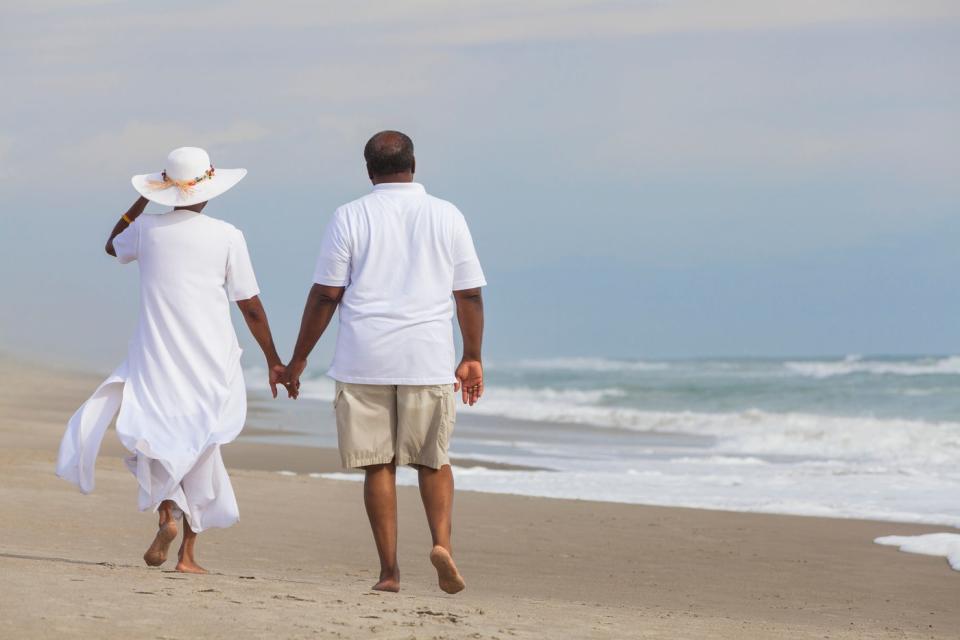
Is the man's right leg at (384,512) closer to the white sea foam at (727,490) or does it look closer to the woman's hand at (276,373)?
the woman's hand at (276,373)

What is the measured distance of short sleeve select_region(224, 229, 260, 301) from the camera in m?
5.46

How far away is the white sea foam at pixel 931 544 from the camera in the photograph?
8.28 metres

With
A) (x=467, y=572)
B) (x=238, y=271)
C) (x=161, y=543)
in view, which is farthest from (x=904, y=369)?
(x=161, y=543)

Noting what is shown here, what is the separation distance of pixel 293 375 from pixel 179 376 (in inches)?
18.6

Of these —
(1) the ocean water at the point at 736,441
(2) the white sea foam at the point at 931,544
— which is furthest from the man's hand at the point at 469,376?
(1) the ocean water at the point at 736,441

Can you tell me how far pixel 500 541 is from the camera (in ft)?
27.3

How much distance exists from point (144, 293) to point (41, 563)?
1.19 metres

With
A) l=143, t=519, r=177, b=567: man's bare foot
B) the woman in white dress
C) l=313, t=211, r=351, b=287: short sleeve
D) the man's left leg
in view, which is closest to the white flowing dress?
the woman in white dress

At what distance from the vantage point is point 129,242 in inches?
217

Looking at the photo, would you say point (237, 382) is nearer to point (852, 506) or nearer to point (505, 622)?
point (505, 622)

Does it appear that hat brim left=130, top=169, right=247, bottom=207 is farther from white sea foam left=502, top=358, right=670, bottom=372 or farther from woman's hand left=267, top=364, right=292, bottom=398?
white sea foam left=502, top=358, right=670, bottom=372

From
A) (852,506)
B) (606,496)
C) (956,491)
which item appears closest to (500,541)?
(606,496)

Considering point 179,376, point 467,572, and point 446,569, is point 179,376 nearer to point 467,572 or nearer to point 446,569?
point 446,569

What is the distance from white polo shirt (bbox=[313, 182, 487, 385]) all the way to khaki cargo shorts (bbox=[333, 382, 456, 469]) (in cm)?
6
